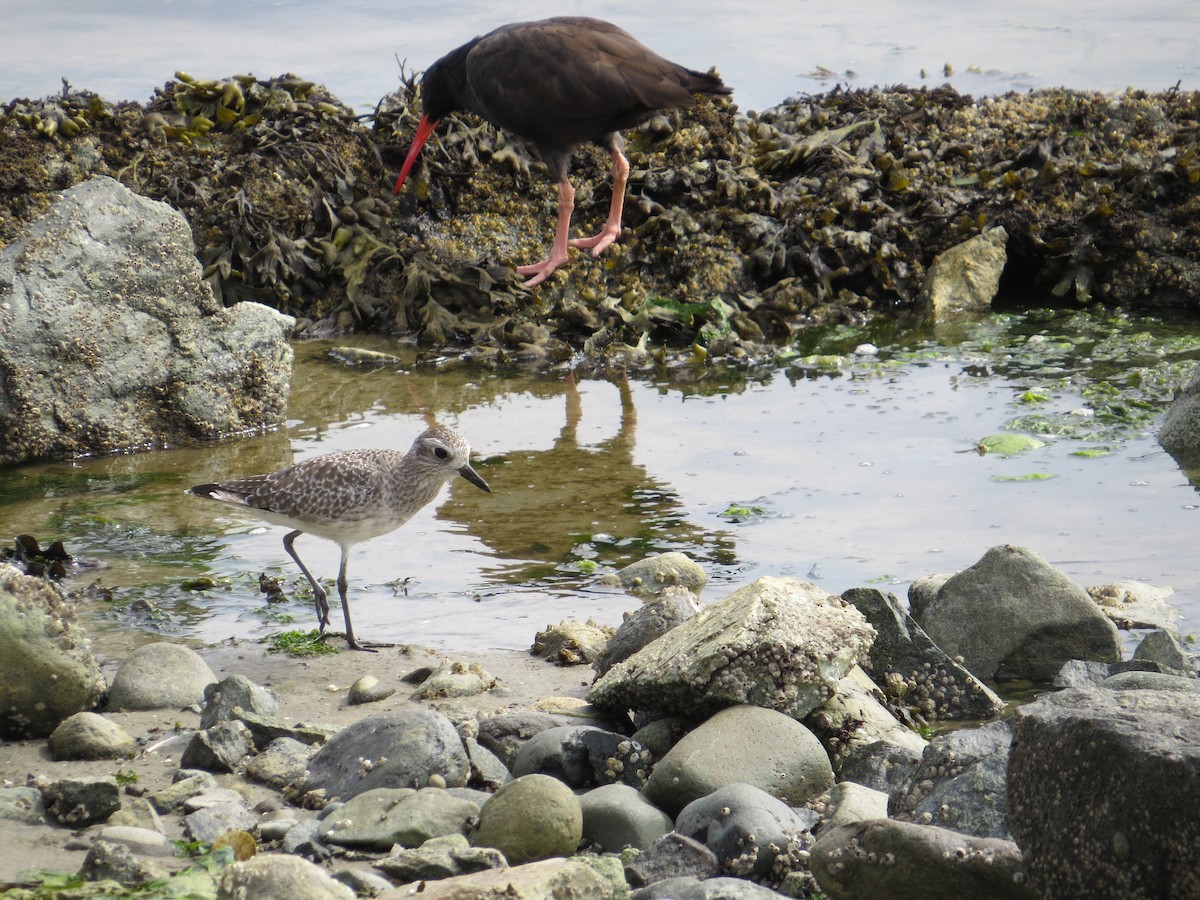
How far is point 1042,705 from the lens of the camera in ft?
9.52

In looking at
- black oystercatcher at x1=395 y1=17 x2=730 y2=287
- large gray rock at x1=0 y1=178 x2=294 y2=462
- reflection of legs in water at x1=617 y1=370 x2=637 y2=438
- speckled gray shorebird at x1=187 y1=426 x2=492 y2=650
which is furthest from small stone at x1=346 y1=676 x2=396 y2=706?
black oystercatcher at x1=395 y1=17 x2=730 y2=287

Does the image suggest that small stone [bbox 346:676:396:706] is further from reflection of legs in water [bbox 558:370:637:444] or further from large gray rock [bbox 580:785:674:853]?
reflection of legs in water [bbox 558:370:637:444]

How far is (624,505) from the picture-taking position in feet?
22.6

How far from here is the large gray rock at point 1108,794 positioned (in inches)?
102

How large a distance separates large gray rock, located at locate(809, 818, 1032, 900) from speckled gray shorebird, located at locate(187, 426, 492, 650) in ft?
9.09

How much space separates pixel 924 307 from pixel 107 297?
6.29m

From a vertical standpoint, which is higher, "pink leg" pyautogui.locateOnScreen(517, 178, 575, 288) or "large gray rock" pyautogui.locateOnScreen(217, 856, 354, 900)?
"pink leg" pyautogui.locateOnScreen(517, 178, 575, 288)

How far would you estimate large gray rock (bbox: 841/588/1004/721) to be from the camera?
15.1 ft

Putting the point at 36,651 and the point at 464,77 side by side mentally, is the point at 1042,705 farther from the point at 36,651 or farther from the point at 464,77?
the point at 464,77

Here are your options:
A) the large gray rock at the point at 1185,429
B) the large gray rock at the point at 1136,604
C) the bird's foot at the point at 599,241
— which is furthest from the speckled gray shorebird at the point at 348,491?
the bird's foot at the point at 599,241

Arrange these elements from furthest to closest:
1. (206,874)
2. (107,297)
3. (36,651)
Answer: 1. (107,297)
2. (36,651)
3. (206,874)

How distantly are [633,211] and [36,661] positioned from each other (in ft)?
25.3

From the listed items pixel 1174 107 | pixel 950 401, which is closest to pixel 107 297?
pixel 950 401

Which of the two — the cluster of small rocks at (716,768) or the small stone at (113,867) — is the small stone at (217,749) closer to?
the cluster of small rocks at (716,768)
